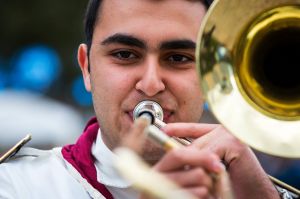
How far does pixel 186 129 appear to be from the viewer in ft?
11.7

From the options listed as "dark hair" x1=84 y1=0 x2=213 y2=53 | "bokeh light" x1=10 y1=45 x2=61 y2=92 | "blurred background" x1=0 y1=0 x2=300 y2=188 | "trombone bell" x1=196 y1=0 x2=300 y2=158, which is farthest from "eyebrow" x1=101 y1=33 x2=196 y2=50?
"bokeh light" x1=10 y1=45 x2=61 y2=92

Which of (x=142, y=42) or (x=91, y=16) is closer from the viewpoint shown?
(x=142, y=42)

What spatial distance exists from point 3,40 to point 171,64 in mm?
16479

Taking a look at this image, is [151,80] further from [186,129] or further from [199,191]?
[199,191]

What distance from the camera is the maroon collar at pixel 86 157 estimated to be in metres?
4.32

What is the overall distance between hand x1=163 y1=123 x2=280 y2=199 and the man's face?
0.45 m

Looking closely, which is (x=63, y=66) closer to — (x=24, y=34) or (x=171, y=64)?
(x=24, y=34)

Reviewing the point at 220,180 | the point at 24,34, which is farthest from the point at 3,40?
the point at 220,180

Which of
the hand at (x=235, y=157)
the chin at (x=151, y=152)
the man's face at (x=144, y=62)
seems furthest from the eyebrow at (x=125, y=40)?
the hand at (x=235, y=157)

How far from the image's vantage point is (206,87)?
3730 mm

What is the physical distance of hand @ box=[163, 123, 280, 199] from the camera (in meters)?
3.62

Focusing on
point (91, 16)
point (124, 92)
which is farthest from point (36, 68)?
point (124, 92)

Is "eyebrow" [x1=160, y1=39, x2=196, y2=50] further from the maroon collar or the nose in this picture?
the maroon collar

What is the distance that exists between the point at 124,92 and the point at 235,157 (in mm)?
682
